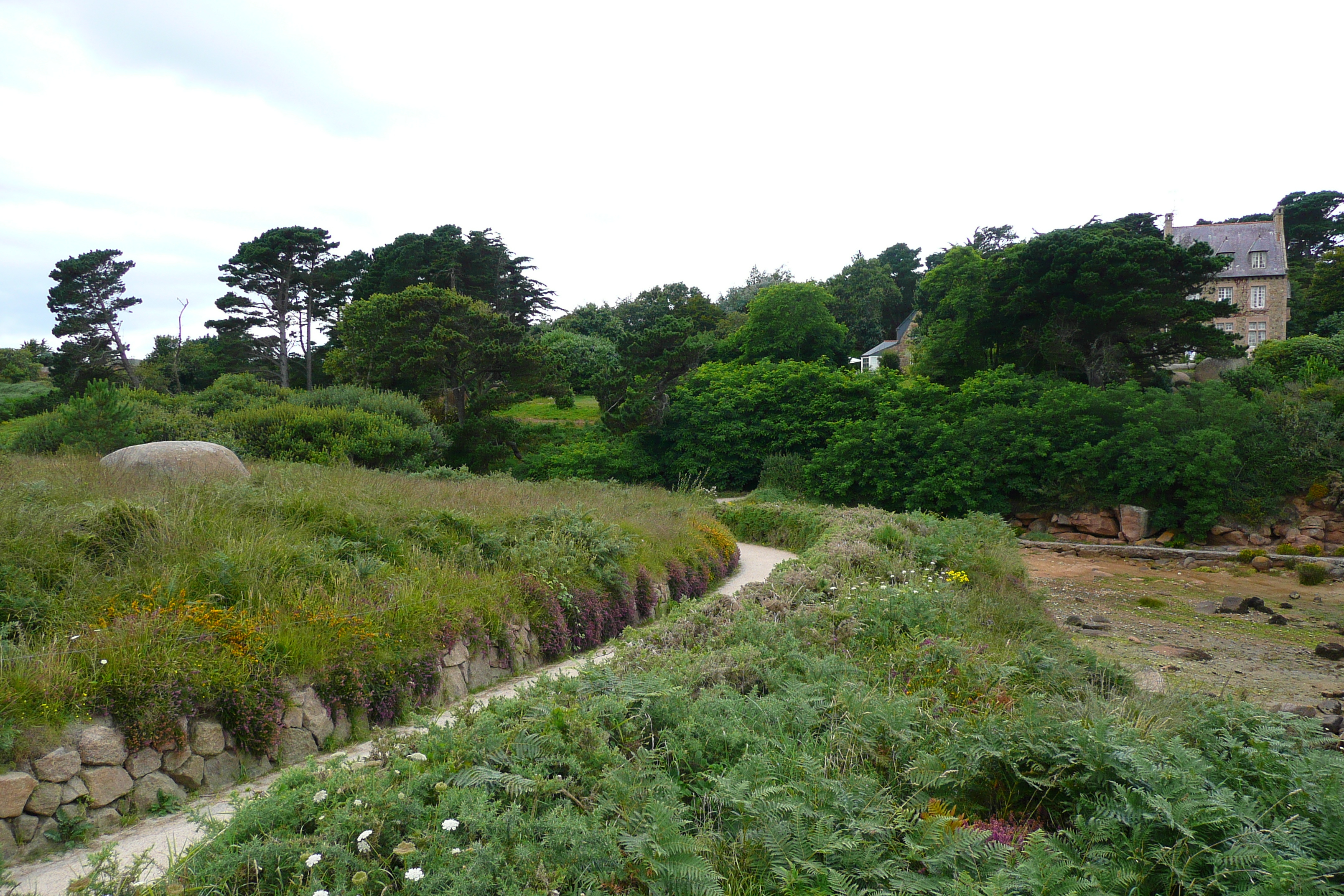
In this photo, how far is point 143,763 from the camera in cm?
413

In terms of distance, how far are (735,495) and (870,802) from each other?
2538cm

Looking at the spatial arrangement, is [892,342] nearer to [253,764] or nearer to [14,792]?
[253,764]

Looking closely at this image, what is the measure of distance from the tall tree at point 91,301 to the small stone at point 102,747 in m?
39.6

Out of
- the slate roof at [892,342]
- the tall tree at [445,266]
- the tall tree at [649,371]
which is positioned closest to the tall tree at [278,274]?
the tall tree at [445,266]

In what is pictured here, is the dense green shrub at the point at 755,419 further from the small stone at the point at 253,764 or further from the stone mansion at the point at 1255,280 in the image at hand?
the stone mansion at the point at 1255,280

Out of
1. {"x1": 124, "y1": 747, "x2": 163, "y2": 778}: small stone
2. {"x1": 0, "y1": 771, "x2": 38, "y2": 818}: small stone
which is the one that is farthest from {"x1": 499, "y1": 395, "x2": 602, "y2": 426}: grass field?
{"x1": 0, "y1": 771, "x2": 38, "y2": 818}: small stone

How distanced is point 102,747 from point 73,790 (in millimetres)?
228

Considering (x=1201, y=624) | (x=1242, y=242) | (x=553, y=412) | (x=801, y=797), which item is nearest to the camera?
(x=801, y=797)

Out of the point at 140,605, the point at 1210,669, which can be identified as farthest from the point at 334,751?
the point at 1210,669

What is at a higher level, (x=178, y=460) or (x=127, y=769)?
(x=178, y=460)

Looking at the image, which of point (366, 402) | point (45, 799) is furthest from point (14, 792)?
point (366, 402)

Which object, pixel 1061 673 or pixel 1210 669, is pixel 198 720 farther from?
pixel 1210 669

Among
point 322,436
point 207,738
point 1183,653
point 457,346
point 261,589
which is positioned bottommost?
point 1183,653

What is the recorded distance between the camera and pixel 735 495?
28.5 metres
